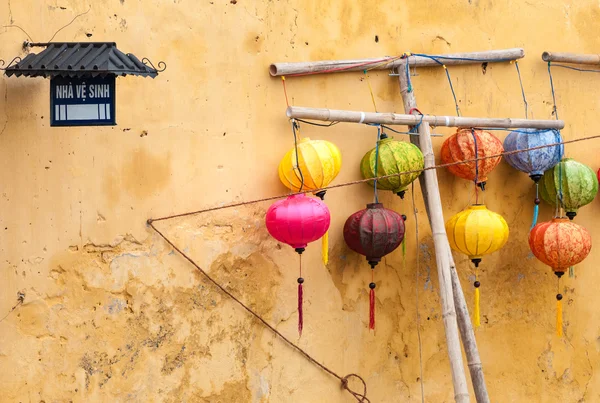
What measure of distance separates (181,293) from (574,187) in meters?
2.19

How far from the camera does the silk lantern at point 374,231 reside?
4980 mm

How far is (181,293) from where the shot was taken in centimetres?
491

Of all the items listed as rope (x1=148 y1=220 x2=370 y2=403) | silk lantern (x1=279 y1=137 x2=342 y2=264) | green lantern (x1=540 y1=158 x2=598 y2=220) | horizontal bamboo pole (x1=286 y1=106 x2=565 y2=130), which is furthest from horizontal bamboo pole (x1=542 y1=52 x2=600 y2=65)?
rope (x1=148 y1=220 x2=370 y2=403)

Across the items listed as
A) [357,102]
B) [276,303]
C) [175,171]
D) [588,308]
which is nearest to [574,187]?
[588,308]

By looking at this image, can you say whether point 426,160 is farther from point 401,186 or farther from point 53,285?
point 53,285

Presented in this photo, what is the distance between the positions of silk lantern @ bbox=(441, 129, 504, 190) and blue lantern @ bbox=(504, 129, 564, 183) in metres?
0.13

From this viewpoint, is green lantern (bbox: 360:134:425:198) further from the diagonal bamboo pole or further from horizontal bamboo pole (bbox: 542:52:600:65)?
horizontal bamboo pole (bbox: 542:52:600:65)

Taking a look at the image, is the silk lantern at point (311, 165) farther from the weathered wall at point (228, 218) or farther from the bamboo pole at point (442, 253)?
the bamboo pole at point (442, 253)

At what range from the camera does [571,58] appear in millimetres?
5789

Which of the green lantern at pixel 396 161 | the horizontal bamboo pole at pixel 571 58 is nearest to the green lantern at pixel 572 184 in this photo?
the horizontal bamboo pole at pixel 571 58

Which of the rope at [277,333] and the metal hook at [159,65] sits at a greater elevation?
the metal hook at [159,65]

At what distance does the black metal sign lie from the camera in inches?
178

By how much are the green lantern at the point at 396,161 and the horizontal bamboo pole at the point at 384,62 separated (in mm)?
444

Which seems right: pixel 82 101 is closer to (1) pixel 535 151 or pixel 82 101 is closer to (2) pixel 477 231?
(2) pixel 477 231
